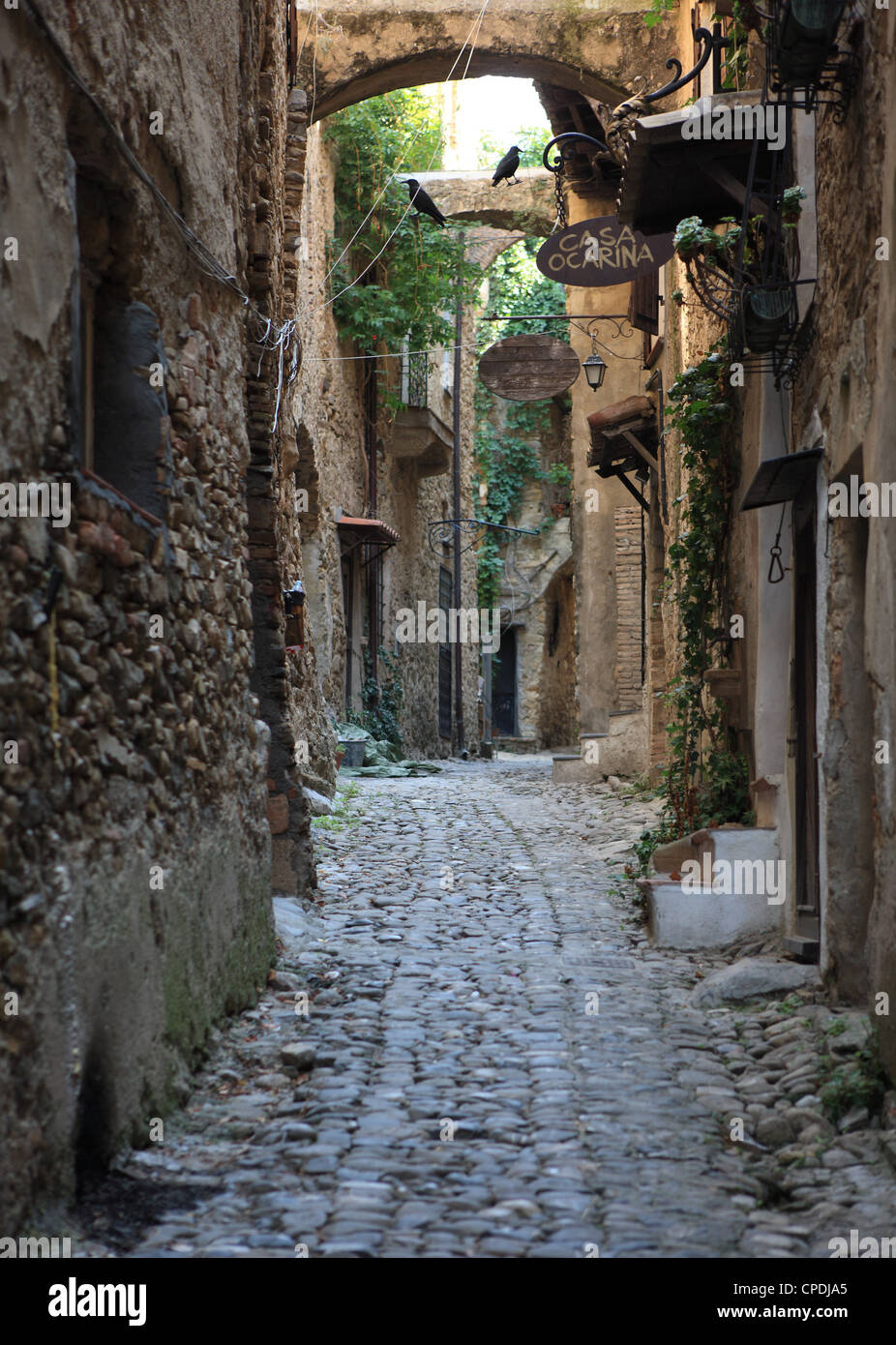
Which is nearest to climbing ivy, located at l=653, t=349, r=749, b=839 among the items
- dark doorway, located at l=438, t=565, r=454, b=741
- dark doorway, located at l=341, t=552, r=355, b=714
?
dark doorway, located at l=341, t=552, r=355, b=714

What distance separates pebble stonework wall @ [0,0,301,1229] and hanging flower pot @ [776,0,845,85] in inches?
87.4

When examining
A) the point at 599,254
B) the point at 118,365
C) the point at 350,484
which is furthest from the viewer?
the point at 350,484

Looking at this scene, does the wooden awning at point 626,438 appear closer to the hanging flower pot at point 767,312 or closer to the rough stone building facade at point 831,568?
the rough stone building facade at point 831,568

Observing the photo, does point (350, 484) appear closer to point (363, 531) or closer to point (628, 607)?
point (363, 531)

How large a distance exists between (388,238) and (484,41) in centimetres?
456

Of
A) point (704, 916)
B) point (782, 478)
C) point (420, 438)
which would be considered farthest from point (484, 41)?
point (704, 916)

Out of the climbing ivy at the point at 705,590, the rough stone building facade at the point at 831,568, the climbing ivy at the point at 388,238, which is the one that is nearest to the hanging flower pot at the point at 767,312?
the rough stone building facade at the point at 831,568

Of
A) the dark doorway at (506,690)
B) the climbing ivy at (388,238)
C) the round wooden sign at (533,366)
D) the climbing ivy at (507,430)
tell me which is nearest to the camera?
the round wooden sign at (533,366)

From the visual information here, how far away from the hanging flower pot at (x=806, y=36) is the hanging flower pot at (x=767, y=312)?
1.07 meters

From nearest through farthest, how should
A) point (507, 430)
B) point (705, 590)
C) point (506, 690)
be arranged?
point (705, 590), point (507, 430), point (506, 690)

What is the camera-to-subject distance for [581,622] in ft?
52.8

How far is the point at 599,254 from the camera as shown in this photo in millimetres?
11016

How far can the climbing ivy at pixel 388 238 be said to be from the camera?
16.8m

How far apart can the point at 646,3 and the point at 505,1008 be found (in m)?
10.7
